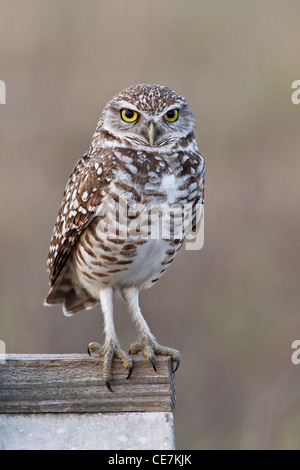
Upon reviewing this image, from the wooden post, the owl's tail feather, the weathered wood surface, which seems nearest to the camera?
the wooden post

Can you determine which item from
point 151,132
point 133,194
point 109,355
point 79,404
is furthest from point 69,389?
point 151,132

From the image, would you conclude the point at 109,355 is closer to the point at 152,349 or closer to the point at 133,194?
the point at 152,349

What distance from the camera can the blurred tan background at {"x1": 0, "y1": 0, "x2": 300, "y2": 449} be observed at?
5.09 metres

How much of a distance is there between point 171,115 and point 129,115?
6.8 inches

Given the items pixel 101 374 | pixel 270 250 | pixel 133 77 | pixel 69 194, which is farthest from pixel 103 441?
pixel 133 77

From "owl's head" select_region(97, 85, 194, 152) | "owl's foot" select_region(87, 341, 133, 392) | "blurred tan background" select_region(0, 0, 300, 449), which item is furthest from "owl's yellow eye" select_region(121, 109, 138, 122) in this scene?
"blurred tan background" select_region(0, 0, 300, 449)

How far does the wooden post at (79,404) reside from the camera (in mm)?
2621

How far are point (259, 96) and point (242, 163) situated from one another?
64cm

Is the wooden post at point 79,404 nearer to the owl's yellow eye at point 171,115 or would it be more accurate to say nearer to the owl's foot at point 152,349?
the owl's foot at point 152,349

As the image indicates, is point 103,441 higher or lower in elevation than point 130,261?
lower

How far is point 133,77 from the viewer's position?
5980 mm

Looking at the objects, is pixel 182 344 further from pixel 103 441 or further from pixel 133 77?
pixel 103 441

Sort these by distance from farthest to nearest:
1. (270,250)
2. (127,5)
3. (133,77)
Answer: (127,5) → (133,77) → (270,250)

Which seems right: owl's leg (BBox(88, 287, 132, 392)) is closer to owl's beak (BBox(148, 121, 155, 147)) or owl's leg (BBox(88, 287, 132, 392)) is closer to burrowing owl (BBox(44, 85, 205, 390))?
burrowing owl (BBox(44, 85, 205, 390))
